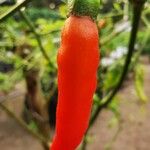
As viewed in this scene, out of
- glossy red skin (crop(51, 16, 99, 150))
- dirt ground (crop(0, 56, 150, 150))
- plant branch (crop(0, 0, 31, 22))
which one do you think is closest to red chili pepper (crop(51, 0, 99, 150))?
glossy red skin (crop(51, 16, 99, 150))

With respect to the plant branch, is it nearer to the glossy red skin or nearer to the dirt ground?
the glossy red skin

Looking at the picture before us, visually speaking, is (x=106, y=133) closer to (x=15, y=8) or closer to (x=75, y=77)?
(x=15, y=8)

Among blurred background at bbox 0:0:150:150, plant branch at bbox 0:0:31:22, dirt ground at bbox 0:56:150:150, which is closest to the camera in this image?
plant branch at bbox 0:0:31:22

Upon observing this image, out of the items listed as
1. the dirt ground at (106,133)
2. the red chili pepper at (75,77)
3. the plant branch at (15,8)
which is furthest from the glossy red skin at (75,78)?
the dirt ground at (106,133)

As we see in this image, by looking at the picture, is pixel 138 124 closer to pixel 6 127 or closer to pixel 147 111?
pixel 147 111

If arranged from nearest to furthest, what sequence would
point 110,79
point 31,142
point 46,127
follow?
point 110,79 → point 46,127 → point 31,142

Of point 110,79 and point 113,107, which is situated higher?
point 110,79

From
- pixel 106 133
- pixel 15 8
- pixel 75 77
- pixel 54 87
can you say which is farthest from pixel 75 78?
pixel 106 133

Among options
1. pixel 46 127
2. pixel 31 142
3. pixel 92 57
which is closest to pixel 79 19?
pixel 92 57
